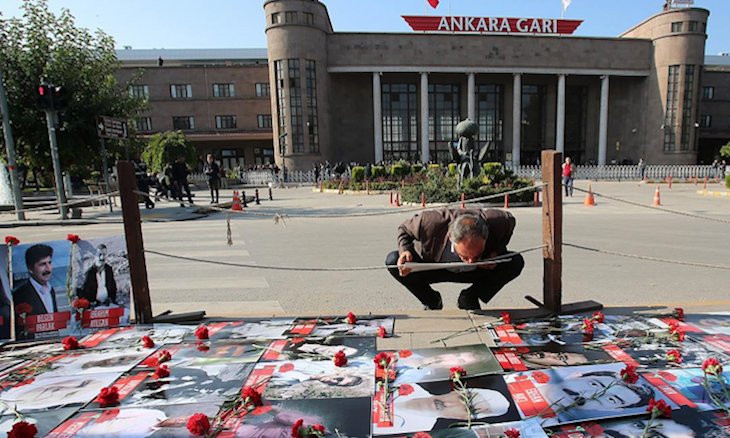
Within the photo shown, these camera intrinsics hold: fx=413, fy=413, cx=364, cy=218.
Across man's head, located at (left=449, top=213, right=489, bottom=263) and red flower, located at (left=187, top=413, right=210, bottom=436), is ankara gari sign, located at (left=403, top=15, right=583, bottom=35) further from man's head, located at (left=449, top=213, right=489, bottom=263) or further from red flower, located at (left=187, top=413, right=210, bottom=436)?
red flower, located at (left=187, top=413, right=210, bottom=436)

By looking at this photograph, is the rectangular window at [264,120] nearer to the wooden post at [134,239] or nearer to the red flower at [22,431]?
the wooden post at [134,239]

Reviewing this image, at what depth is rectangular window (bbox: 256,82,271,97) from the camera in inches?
1844

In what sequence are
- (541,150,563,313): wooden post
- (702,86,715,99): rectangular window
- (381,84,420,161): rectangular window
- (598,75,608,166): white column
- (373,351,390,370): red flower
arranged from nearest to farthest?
(373,351,390,370): red flower → (541,150,563,313): wooden post → (598,75,608,166): white column → (381,84,420,161): rectangular window → (702,86,715,99): rectangular window

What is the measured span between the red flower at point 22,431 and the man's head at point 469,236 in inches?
107

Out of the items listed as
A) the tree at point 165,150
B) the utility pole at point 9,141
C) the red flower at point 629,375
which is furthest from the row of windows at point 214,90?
the red flower at point 629,375

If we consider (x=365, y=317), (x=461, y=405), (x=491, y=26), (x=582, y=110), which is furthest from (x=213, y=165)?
(x=582, y=110)

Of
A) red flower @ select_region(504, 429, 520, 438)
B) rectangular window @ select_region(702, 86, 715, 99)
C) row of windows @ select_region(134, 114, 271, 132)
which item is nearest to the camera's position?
red flower @ select_region(504, 429, 520, 438)

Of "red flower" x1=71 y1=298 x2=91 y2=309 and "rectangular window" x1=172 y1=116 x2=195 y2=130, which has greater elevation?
"rectangular window" x1=172 y1=116 x2=195 y2=130

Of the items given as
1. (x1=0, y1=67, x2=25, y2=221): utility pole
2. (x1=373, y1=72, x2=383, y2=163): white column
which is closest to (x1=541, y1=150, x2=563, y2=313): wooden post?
(x1=0, y1=67, x2=25, y2=221): utility pole

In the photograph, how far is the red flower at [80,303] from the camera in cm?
352

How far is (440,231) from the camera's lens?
3.56m

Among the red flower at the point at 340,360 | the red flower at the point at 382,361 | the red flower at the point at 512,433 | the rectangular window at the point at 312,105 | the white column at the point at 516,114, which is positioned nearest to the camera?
the red flower at the point at 512,433

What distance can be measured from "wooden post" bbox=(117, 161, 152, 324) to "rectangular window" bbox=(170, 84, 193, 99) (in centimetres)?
4807

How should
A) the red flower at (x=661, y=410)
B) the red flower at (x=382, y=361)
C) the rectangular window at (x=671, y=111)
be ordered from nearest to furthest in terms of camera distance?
the red flower at (x=661, y=410)
the red flower at (x=382, y=361)
the rectangular window at (x=671, y=111)
